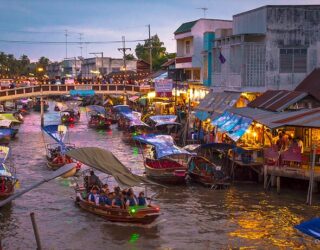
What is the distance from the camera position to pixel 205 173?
32.9 meters

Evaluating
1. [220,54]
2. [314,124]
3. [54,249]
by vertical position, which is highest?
[220,54]

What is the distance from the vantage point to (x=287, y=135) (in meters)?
33.5

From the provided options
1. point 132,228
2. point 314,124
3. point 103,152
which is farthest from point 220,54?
point 132,228

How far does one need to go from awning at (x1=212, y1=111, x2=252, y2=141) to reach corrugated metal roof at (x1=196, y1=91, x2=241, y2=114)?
2115 mm

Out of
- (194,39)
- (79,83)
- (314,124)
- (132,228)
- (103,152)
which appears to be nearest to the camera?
(132,228)

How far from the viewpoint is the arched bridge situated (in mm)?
69812

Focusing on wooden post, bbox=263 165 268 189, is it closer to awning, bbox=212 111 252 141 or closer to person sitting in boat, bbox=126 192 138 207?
awning, bbox=212 111 252 141

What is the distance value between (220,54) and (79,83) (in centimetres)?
3652

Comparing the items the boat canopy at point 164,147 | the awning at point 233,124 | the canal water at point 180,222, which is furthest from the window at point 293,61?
the canal water at point 180,222

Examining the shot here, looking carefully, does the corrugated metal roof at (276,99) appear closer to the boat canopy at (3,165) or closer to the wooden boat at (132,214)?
the wooden boat at (132,214)

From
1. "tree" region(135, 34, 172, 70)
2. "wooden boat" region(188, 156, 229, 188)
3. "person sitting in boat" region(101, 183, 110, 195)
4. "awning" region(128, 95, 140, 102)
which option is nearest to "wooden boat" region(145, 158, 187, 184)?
"wooden boat" region(188, 156, 229, 188)

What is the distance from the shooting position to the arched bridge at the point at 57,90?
229 ft

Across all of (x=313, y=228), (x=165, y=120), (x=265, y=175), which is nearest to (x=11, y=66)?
(x=165, y=120)

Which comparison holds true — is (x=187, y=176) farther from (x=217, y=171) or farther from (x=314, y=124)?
(x=314, y=124)
